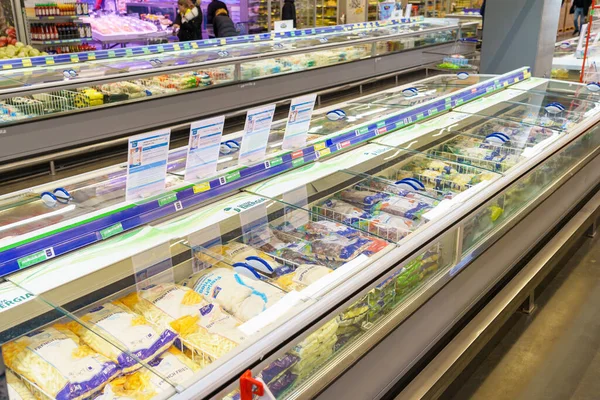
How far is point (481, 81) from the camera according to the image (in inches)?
210

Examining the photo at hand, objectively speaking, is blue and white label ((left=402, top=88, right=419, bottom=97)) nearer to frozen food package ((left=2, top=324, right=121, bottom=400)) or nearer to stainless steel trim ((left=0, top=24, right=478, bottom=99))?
stainless steel trim ((left=0, top=24, right=478, bottom=99))

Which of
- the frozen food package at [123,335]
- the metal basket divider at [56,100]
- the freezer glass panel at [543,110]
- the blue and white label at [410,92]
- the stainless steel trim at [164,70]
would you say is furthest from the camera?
the metal basket divider at [56,100]

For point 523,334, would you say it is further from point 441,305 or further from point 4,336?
point 4,336

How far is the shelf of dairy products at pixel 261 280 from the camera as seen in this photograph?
1705mm

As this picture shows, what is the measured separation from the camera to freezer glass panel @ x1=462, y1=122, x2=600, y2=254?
2.90 metres

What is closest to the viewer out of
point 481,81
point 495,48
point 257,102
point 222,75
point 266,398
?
point 266,398

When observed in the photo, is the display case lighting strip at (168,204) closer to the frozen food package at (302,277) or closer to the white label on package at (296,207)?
the white label on package at (296,207)

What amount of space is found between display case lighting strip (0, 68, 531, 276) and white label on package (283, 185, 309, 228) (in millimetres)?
187

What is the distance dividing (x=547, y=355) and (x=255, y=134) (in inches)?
78.6

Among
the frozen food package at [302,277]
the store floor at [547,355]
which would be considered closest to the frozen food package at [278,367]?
the frozen food package at [302,277]

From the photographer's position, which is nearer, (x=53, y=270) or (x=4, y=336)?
(x=4, y=336)

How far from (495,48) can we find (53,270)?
18.1 feet

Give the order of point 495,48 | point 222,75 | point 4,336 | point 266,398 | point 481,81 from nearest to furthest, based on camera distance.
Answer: point 266,398, point 4,336, point 481,81, point 495,48, point 222,75

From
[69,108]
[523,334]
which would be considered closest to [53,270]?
[523,334]
